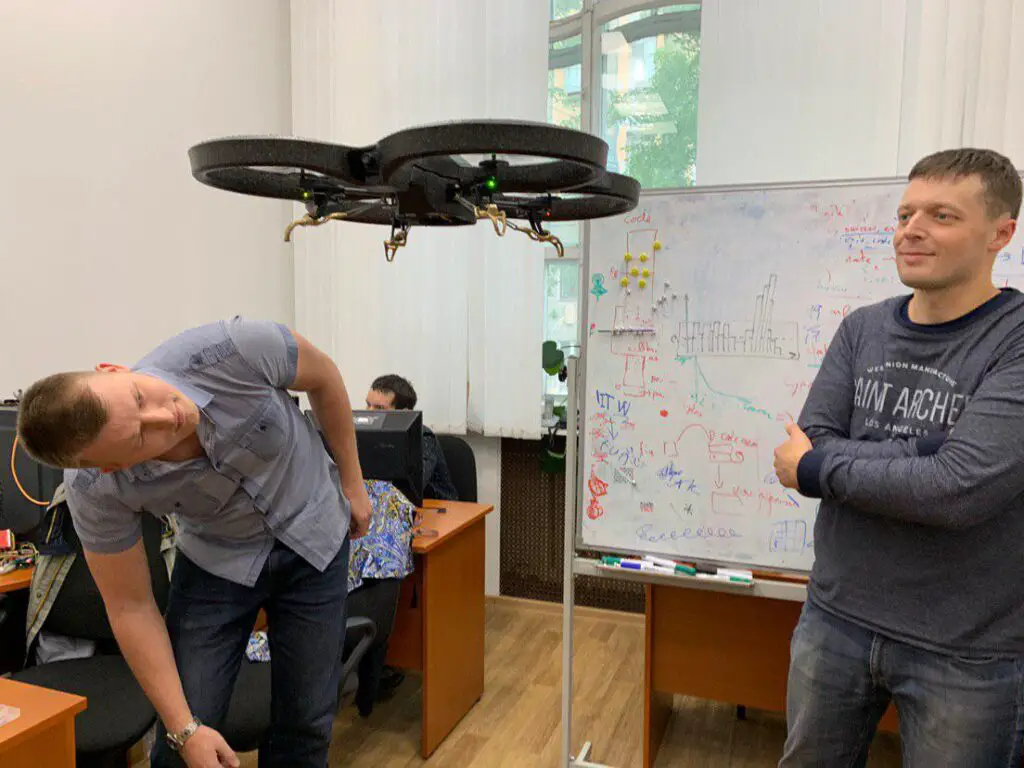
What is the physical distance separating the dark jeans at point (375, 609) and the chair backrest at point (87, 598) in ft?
1.73

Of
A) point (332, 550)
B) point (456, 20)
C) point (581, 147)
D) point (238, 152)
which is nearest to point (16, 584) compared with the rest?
point (332, 550)

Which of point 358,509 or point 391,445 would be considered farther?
point 391,445

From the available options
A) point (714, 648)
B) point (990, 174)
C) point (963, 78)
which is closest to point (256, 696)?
point (714, 648)

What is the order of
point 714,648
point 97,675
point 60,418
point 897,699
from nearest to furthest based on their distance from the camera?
point 60,418 < point 897,699 < point 97,675 < point 714,648

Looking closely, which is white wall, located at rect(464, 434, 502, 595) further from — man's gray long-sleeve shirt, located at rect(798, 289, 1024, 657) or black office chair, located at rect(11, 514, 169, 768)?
man's gray long-sleeve shirt, located at rect(798, 289, 1024, 657)

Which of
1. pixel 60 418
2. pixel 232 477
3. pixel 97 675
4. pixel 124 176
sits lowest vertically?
pixel 97 675

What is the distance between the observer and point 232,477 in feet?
4.25

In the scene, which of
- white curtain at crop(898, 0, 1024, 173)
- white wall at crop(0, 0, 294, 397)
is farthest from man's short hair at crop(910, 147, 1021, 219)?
white wall at crop(0, 0, 294, 397)

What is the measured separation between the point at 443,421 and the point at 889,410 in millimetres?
2444

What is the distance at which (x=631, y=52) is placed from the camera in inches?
128

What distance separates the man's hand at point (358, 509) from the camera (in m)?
1.55

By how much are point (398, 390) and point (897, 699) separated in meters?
2.17

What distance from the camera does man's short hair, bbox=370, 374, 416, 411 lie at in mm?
3035

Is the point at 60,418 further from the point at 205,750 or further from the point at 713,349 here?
the point at 713,349
